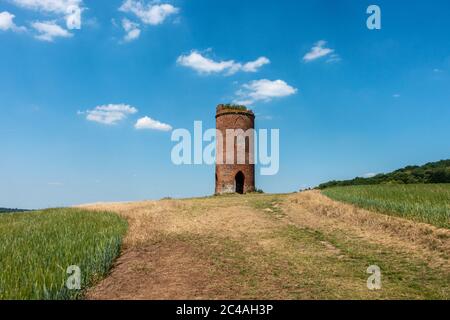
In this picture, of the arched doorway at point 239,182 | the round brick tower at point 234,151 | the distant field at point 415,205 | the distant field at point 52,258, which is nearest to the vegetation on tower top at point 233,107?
the round brick tower at point 234,151

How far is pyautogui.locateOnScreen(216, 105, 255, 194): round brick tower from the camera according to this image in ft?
110

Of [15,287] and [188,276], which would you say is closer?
[15,287]

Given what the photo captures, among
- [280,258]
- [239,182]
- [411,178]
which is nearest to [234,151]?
[239,182]

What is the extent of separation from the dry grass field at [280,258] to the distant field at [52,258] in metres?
0.43

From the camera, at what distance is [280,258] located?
912cm

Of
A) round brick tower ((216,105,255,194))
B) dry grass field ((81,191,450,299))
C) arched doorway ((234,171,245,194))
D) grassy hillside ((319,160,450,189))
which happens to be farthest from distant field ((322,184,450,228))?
grassy hillside ((319,160,450,189))

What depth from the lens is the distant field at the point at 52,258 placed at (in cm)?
604

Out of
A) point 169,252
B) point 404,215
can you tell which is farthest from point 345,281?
point 404,215

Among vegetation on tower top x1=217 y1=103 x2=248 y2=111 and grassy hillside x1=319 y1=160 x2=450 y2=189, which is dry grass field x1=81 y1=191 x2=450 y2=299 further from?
grassy hillside x1=319 y1=160 x2=450 y2=189

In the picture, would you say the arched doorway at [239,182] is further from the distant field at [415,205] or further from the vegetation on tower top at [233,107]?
the distant field at [415,205]

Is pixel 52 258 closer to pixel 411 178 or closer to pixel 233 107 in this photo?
pixel 233 107
